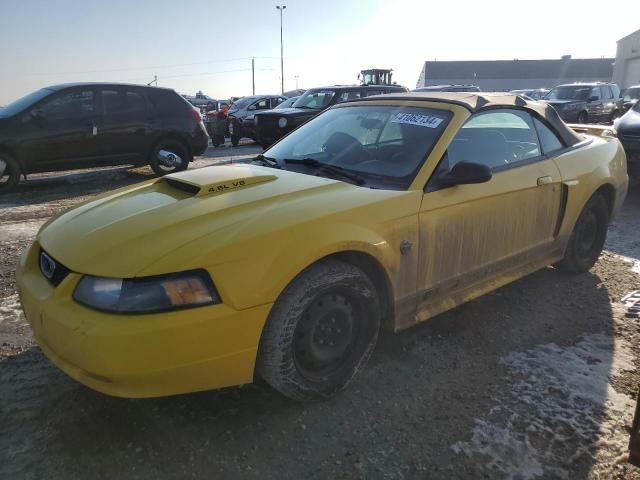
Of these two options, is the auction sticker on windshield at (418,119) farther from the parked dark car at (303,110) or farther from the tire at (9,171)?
the parked dark car at (303,110)

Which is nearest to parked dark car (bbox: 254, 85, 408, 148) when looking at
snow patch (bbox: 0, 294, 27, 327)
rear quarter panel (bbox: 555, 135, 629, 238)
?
rear quarter panel (bbox: 555, 135, 629, 238)

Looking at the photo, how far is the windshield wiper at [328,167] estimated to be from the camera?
2.93 metres

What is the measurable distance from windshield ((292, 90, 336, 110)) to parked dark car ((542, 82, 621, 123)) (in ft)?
29.2

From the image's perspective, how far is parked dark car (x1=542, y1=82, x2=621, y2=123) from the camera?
57.2ft

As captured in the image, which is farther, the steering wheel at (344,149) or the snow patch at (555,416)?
the steering wheel at (344,149)

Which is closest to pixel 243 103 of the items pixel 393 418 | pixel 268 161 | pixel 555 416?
pixel 268 161

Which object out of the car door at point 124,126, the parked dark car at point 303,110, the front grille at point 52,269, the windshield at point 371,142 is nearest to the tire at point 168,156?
the car door at point 124,126

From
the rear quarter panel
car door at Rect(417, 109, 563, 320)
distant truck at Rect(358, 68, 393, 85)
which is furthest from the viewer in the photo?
distant truck at Rect(358, 68, 393, 85)

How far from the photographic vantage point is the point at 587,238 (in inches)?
171

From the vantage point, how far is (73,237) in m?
2.46

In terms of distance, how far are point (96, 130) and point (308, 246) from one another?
7.52 metres

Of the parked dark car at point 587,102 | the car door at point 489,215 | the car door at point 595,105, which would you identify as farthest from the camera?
the car door at point 595,105

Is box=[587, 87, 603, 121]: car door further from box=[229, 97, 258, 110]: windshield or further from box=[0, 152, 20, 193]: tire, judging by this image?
box=[0, 152, 20, 193]: tire

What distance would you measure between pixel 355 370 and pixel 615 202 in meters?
3.15
